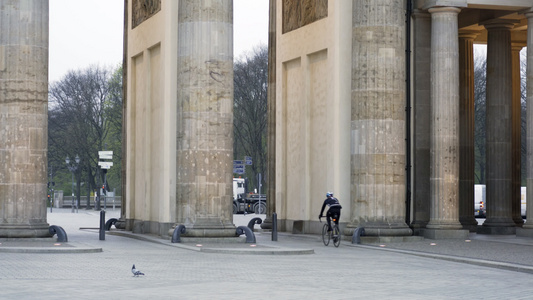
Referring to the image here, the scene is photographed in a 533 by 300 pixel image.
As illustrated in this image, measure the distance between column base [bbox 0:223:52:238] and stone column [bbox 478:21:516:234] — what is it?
64.4 ft

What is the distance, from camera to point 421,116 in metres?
39.3

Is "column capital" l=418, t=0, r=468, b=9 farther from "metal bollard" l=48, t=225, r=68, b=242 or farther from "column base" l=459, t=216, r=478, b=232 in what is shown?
"metal bollard" l=48, t=225, r=68, b=242

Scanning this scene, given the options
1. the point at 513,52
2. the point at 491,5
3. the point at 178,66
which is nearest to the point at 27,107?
the point at 178,66

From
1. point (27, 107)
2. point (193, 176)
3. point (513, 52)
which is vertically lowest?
point (193, 176)

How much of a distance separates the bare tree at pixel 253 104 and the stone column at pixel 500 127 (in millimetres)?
41500

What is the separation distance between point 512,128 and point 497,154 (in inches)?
111

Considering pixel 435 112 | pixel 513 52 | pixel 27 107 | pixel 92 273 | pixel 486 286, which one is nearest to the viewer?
pixel 486 286

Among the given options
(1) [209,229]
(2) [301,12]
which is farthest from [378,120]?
(1) [209,229]

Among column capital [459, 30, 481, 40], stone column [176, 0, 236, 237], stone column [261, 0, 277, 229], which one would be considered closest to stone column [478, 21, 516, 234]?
column capital [459, 30, 481, 40]

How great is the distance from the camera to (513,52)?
159 feet

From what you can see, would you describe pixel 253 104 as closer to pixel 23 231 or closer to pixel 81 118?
pixel 81 118

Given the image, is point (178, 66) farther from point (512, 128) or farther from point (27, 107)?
point (512, 128)

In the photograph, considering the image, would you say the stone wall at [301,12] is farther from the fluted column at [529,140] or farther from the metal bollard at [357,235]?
the fluted column at [529,140]

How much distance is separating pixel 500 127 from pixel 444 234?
8.78 m
